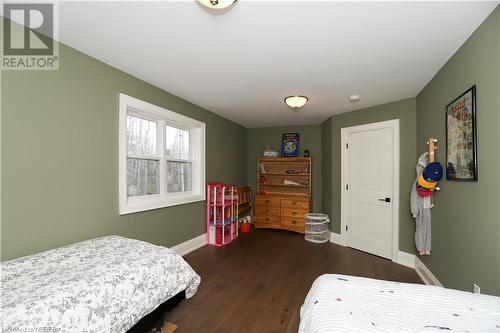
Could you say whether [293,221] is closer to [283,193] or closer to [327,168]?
[283,193]

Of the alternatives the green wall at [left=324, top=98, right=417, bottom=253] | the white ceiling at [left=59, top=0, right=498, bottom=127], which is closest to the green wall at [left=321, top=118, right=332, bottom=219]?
the green wall at [left=324, top=98, right=417, bottom=253]

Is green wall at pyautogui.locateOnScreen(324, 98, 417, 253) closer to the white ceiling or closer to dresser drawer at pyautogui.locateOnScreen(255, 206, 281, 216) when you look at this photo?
the white ceiling

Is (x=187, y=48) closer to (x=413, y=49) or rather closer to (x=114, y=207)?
(x=114, y=207)

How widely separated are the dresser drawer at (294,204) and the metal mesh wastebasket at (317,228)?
0.31 m

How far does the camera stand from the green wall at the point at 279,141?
474 centimetres

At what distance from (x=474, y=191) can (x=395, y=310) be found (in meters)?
1.33

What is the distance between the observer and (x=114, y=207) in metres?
2.28

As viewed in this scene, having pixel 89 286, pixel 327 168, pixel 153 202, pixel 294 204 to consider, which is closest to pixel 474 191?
pixel 327 168

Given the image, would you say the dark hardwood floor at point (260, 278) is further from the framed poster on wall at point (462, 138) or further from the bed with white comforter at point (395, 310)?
the framed poster on wall at point (462, 138)

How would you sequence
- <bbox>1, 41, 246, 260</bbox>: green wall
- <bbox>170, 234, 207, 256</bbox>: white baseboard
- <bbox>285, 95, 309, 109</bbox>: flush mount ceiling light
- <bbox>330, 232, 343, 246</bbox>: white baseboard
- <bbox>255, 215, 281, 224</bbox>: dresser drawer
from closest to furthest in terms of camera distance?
<bbox>1, 41, 246, 260</bbox>: green wall < <bbox>285, 95, 309, 109</bbox>: flush mount ceiling light < <bbox>170, 234, 207, 256</bbox>: white baseboard < <bbox>330, 232, 343, 246</bbox>: white baseboard < <bbox>255, 215, 281, 224</bbox>: dresser drawer

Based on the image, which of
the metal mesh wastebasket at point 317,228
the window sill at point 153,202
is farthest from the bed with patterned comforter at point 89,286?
the metal mesh wastebasket at point 317,228

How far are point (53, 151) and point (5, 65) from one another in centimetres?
68

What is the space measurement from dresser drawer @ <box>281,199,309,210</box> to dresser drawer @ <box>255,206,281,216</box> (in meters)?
0.19

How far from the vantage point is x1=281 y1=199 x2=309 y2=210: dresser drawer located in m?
4.35
